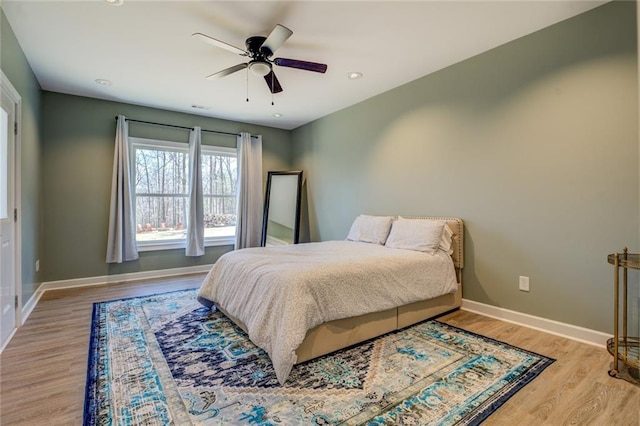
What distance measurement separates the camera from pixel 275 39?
234 centimetres

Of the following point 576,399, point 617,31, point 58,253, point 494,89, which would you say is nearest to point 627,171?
point 617,31

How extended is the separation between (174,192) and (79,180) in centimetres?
121

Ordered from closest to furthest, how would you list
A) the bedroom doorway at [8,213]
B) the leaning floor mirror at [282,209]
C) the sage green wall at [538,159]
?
1. the sage green wall at [538,159]
2. the bedroom doorway at [8,213]
3. the leaning floor mirror at [282,209]

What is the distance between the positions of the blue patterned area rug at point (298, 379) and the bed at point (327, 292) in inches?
6.1

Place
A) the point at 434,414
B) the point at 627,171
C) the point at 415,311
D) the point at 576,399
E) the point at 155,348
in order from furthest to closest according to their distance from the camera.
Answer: the point at 415,311, the point at 155,348, the point at 627,171, the point at 576,399, the point at 434,414

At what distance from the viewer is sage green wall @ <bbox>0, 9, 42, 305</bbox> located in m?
2.53

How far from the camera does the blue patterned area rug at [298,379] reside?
5.26 feet

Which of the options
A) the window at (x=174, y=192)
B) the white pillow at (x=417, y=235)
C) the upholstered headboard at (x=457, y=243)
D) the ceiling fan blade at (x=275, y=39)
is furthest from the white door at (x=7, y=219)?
the upholstered headboard at (x=457, y=243)

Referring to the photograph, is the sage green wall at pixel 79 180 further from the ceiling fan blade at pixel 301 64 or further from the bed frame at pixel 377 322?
the ceiling fan blade at pixel 301 64

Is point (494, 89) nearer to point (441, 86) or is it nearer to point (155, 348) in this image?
point (441, 86)

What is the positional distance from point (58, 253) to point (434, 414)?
15.8 feet

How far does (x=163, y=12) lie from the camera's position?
7.84ft

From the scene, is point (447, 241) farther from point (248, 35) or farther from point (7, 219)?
point (7, 219)

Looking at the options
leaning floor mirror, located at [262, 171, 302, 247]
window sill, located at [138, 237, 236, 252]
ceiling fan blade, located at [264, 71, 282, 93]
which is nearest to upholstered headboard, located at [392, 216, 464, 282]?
ceiling fan blade, located at [264, 71, 282, 93]
